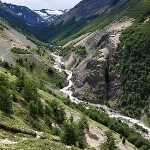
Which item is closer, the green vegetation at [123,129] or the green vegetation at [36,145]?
the green vegetation at [36,145]

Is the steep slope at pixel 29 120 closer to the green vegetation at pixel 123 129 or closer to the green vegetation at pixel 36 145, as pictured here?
the green vegetation at pixel 36 145

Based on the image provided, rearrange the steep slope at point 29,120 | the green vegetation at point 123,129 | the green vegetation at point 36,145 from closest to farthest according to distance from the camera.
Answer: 1. the green vegetation at point 36,145
2. the steep slope at point 29,120
3. the green vegetation at point 123,129

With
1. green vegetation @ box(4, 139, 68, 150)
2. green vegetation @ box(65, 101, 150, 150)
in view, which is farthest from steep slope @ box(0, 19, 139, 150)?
green vegetation @ box(65, 101, 150, 150)

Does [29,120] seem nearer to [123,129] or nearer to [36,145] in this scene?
[36,145]

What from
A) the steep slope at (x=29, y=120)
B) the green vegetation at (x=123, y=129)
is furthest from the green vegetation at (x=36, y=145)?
the green vegetation at (x=123, y=129)

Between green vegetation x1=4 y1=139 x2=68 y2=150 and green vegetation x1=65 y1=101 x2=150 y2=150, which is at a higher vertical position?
green vegetation x1=4 y1=139 x2=68 y2=150

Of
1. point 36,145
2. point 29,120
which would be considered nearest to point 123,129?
point 29,120

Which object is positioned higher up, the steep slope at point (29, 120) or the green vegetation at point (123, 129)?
the steep slope at point (29, 120)

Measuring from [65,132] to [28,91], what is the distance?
116 feet

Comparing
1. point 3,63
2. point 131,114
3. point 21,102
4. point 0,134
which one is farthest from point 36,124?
point 131,114

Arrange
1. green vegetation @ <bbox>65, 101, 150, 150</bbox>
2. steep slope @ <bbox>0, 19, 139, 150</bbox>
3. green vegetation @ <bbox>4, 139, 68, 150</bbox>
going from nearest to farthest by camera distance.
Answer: green vegetation @ <bbox>4, 139, 68, 150</bbox>
steep slope @ <bbox>0, 19, 139, 150</bbox>
green vegetation @ <bbox>65, 101, 150, 150</bbox>

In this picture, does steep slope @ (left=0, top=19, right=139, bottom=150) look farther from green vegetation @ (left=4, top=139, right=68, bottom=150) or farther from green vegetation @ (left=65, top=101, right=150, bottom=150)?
A: green vegetation @ (left=65, top=101, right=150, bottom=150)

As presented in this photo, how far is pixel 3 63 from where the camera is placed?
175000 millimetres

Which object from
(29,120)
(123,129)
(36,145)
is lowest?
(123,129)
